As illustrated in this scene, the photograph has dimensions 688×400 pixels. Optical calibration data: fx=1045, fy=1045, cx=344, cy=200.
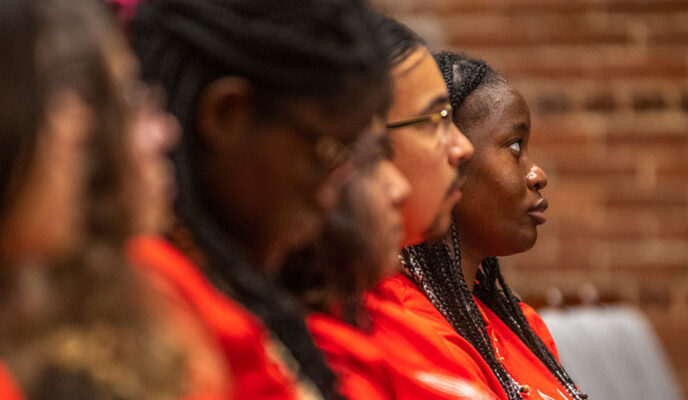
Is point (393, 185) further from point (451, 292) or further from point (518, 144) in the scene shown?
point (518, 144)

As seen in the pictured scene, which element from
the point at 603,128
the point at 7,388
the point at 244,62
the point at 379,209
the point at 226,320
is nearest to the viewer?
the point at 7,388

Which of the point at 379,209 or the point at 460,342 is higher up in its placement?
the point at 379,209

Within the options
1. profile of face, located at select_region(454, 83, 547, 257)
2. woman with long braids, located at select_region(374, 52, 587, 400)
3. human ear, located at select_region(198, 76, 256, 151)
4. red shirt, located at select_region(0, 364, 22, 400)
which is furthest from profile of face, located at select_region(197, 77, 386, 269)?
profile of face, located at select_region(454, 83, 547, 257)

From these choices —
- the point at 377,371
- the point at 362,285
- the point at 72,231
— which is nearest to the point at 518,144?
the point at 377,371

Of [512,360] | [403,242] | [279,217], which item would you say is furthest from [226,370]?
[512,360]

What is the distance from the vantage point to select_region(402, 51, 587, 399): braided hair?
1641mm

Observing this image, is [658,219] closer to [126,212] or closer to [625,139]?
[625,139]

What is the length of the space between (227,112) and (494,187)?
3.01ft

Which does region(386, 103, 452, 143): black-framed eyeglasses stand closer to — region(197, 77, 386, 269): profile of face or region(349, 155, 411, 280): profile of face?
region(349, 155, 411, 280): profile of face

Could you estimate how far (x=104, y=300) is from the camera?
2.24 ft

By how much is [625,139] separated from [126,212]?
10.8 feet

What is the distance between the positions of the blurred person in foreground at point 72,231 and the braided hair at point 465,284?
95cm

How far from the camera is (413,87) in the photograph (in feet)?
4.64

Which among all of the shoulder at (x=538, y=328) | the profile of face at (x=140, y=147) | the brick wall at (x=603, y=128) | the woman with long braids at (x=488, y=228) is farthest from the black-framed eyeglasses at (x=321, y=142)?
the brick wall at (x=603, y=128)
